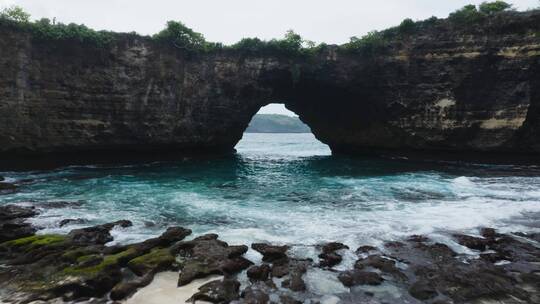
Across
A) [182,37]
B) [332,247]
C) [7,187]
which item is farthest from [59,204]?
[182,37]

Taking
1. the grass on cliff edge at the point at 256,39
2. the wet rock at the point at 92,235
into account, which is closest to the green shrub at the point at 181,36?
the grass on cliff edge at the point at 256,39

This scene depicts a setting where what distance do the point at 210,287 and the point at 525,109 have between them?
2467 cm

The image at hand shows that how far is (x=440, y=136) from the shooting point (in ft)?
87.0

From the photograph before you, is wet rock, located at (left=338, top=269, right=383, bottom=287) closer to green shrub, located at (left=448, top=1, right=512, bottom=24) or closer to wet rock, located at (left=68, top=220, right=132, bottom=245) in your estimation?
wet rock, located at (left=68, top=220, right=132, bottom=245)

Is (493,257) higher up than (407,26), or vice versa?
(407,26)

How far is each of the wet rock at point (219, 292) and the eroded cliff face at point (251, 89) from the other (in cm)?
2040

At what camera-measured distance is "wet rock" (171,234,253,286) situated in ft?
25.4

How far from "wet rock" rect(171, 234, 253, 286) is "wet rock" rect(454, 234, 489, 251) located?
5710 millimetres

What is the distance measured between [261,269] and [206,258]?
4.50ft

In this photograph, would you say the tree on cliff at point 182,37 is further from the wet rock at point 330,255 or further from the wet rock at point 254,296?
the wet rock at point 254,296

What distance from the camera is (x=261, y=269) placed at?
25.7 feet

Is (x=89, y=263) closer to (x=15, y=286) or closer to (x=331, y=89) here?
(x=15, y=286)

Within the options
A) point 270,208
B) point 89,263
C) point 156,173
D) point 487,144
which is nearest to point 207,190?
point 270,208

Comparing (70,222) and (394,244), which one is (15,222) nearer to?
(70,222)
